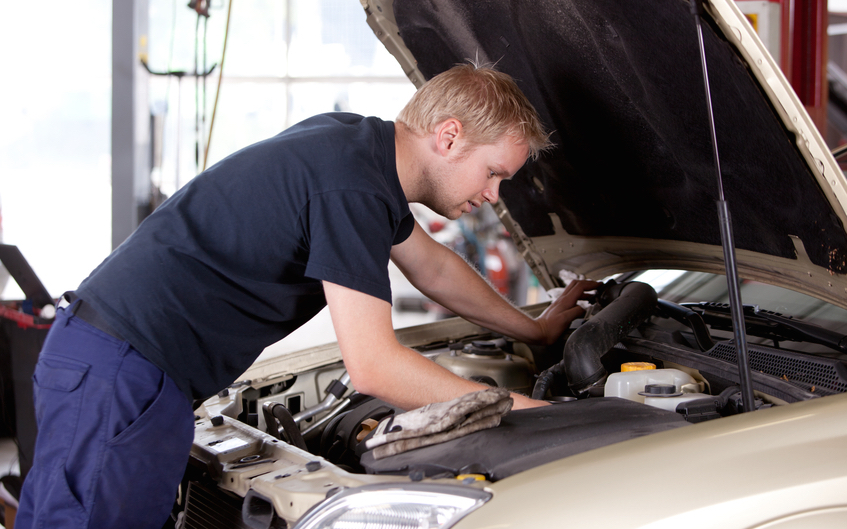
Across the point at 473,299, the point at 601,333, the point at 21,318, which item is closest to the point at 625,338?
the point at 601,333

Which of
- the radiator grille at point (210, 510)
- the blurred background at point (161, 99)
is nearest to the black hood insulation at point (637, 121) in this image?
the blurred background at point (161, 99)

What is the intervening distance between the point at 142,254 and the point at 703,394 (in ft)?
4.15

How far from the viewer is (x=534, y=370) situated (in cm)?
200

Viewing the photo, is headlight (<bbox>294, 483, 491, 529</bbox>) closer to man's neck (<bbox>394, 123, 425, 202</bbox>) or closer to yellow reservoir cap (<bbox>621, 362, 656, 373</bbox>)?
man's neck (<bbox>394, 123, 425, 202</bbox>)

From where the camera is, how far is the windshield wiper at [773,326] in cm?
149

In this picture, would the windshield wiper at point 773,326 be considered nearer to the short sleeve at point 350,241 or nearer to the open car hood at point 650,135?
the open car hood at point 650,135

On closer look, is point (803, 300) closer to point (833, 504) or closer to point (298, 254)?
point (833, 504)

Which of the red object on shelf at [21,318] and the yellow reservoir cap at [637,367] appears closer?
the yellow reservoir cap at [637,367]

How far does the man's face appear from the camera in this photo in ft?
4.59

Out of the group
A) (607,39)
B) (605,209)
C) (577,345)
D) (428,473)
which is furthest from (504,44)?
(428,473)

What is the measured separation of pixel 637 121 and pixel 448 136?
612 millimetres

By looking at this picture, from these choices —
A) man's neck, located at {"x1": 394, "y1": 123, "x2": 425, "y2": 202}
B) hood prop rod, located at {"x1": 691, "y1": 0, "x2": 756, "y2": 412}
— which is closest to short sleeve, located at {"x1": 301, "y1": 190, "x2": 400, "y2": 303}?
man's neck, located at {"x1": 394, "y1": 123, "x2": 425, "y2": 202}

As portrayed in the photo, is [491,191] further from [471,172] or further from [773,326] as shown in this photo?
[773,326]

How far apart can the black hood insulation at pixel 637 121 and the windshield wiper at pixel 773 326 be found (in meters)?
0.16
